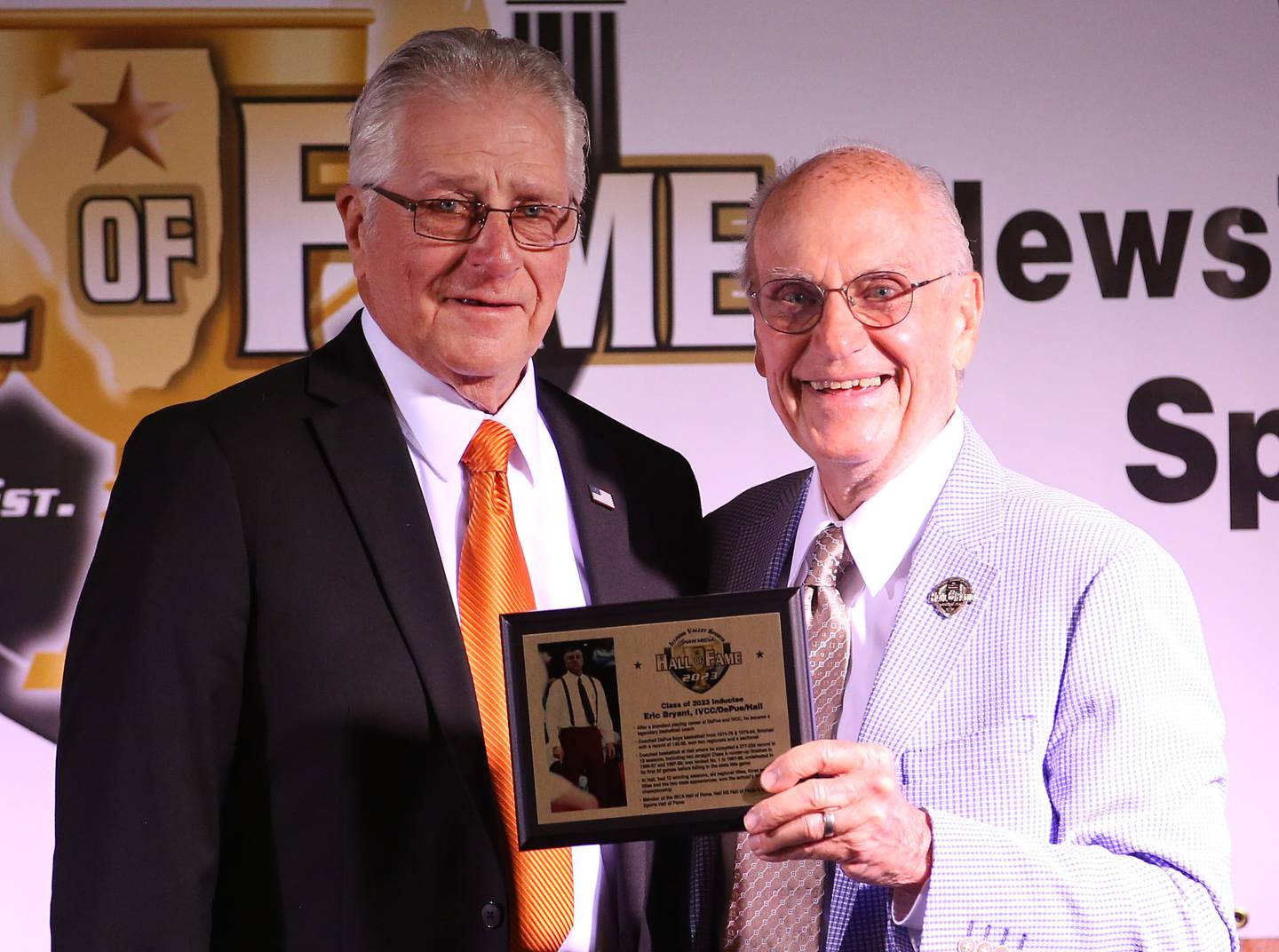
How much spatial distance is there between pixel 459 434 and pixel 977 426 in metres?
2.12

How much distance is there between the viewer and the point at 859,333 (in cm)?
217

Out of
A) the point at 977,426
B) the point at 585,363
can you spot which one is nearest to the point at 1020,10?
the point at 977,426

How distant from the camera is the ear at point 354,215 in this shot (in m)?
2.27

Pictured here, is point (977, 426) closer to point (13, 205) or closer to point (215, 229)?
point (215, 229)

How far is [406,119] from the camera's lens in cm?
219

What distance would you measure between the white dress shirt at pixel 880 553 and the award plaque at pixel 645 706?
32 centimetres

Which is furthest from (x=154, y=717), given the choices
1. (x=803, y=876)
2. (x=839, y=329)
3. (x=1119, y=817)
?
(x=1119, y=817)

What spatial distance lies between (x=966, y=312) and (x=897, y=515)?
0.37 meters

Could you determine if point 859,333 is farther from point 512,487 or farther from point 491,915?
point 491,915

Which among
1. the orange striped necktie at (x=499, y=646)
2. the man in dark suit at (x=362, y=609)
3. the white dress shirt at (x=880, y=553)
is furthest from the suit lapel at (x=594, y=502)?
the white dress shirt at (x=880, y=553)

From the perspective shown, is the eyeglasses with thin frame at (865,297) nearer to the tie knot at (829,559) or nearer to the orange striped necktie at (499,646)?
the tie knot at (829,559)

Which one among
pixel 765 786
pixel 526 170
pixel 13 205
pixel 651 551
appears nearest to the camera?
pixel 765 786

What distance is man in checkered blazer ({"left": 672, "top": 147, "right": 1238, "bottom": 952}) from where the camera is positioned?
1802mm

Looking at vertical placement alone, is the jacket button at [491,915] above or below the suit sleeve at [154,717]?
below
